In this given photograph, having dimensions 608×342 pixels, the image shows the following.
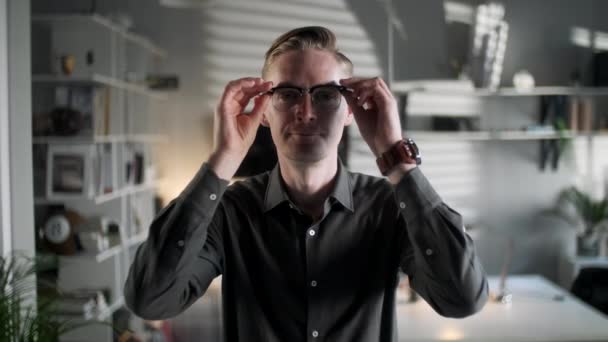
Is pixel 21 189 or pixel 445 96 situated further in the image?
pixel 445 96

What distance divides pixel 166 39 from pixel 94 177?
63.6 inches

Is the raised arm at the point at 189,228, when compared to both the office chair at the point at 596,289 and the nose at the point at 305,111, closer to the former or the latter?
the nose at the point at 305,111

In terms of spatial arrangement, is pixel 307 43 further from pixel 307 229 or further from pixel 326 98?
pixel 307 229

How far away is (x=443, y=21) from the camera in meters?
4.59

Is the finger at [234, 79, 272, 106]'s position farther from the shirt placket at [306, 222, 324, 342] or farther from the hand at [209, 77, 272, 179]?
the shirt placket at [306, 222, 324, 342]

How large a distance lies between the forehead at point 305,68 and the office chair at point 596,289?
276cm

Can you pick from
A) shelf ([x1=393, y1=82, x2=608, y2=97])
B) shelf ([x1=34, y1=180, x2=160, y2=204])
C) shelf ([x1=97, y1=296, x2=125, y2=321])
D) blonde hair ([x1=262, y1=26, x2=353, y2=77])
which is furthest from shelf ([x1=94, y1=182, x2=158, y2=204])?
blonde hair ([x1=262, y1=26, x2=353, y2=77])

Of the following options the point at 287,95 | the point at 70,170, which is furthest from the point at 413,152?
the point at 70,170

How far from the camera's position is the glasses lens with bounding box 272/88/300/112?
44.2 inches

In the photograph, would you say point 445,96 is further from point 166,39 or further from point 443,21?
point 166,39

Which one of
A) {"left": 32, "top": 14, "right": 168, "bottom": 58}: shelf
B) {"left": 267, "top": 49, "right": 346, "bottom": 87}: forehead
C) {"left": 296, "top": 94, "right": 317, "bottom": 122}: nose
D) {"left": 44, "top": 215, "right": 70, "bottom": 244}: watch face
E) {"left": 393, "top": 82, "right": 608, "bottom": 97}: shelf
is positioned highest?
{"left": 32, "top": 14, "right": 168, "bottom": 58}: shelf

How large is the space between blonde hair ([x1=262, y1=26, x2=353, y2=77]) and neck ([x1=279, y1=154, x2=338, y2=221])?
0.71 feet

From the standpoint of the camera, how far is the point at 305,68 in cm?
113

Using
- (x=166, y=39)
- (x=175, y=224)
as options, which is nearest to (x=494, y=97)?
(x=166, y=39)
